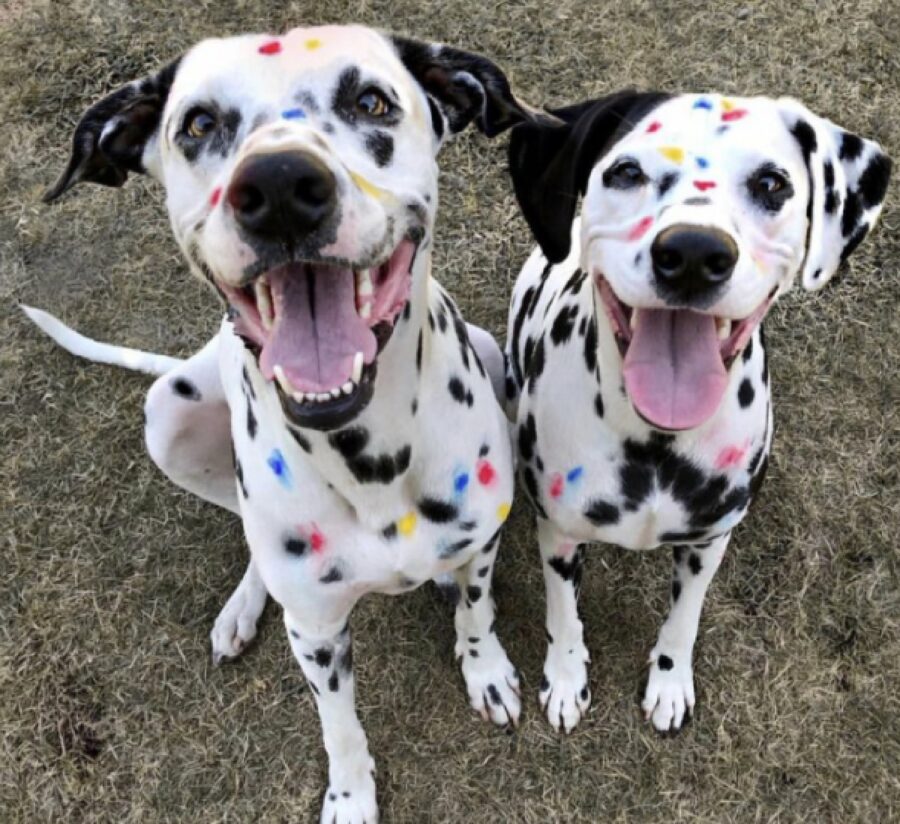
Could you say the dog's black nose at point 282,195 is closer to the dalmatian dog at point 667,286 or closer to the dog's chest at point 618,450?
the dalmatian dog at point 667,286

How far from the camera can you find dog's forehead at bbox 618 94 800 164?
2.75 metres

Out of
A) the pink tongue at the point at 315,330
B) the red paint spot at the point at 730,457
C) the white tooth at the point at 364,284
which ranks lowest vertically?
the red paint spot at the point at 730,457

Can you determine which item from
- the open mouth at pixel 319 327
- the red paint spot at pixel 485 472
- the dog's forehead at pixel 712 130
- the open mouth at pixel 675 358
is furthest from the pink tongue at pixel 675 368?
the open mouth at pixel 319 327

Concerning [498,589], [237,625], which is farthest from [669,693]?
[237,625]

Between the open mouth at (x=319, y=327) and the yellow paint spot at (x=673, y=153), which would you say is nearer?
the open mouth at (x=319, y=327)

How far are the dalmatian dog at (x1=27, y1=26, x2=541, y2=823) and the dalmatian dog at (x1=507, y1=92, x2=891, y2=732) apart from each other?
241 mm

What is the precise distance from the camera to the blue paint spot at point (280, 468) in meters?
3.00

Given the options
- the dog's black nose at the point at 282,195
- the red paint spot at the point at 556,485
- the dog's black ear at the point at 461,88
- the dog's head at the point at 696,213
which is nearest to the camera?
the dog's black nose at the point at 282,195

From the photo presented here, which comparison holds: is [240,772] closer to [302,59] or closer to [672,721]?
[672,721]

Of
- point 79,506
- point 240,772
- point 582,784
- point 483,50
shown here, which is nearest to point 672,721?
point 582,784

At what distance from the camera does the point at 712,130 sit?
2.77 metres

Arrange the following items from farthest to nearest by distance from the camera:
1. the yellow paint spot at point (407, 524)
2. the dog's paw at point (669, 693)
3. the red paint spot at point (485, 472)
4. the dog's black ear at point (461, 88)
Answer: the dog's paw at point (669, 693) < the red paint spot at point (485, 472) < the yellow paint spot at point (407, 524) < the dog's black ear at point (461, 88)

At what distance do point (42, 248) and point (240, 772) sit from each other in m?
3.08

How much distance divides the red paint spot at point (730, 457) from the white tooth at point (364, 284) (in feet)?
4.46
